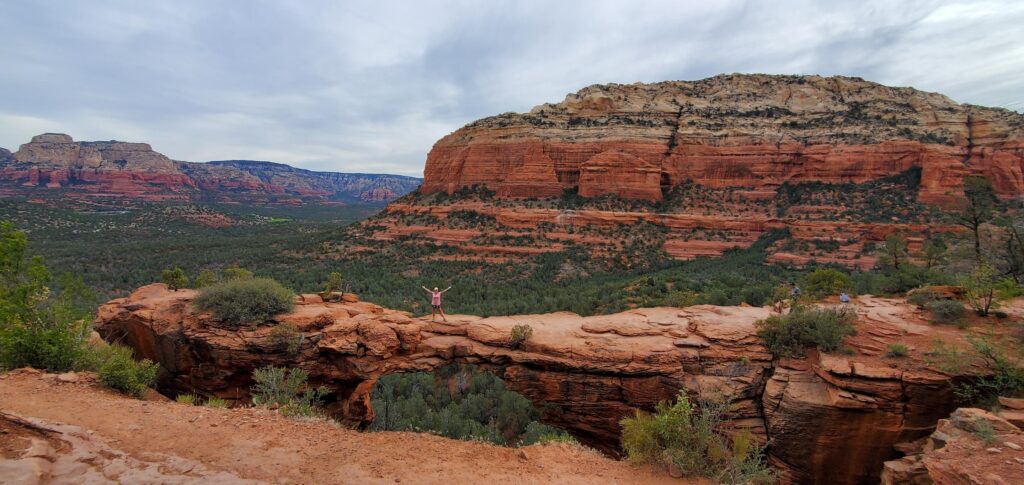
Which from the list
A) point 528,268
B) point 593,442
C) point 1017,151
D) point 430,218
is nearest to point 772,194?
point 1017,151

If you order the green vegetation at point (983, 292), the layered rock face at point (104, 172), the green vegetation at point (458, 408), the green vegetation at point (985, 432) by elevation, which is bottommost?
the green vegetation at point (458, 408)

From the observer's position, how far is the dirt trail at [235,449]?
5078mm

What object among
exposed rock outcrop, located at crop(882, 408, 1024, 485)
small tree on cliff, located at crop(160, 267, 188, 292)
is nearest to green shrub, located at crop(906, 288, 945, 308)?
exposed rock outcrop, located at crop(882, 408, 1024, 485)

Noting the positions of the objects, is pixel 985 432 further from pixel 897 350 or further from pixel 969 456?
pixel 897 350

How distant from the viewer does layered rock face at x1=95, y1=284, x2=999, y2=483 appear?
8516mm

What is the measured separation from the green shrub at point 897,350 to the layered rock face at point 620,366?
0.17 metres

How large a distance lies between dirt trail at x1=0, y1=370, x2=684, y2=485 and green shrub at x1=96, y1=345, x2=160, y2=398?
0.89 ft

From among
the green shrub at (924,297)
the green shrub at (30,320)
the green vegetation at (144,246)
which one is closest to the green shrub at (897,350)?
the green shrub at (924,297)

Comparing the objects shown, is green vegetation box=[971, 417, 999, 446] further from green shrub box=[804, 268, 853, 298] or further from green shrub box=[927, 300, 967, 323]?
green shrub box=[804, 268, 853, 298]

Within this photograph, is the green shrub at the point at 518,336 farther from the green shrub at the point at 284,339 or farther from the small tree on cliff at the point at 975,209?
the small tree on cliff at the point at 975,209

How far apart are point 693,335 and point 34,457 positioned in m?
12.1

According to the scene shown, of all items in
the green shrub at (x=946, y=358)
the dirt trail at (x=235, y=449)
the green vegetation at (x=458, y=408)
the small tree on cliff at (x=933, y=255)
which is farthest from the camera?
the small tree on cliff at (x=933, y=255)

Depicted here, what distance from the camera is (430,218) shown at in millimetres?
43281

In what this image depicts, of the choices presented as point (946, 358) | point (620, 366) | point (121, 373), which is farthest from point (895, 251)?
point (121, 373)
